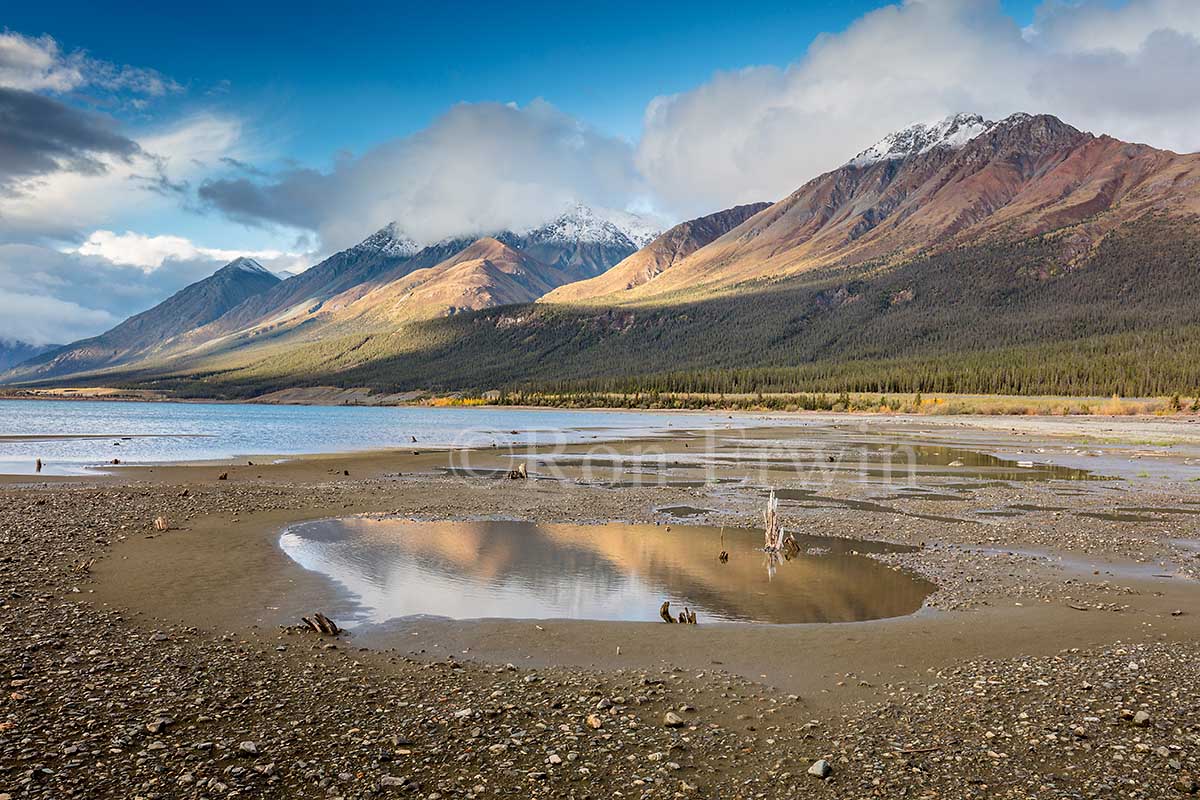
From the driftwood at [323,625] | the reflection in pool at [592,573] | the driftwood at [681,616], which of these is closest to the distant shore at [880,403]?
the reflection in pool at [592,573]

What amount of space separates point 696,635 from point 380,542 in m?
11.5

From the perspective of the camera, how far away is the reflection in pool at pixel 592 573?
1427 cm

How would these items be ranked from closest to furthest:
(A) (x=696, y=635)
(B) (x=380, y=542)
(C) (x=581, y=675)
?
(C) (x=581, y=675) < (A) (x=696, y=635) < (B) (x=380, y=542)

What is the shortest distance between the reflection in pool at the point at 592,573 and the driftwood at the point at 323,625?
1107 mm

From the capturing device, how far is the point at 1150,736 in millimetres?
7867

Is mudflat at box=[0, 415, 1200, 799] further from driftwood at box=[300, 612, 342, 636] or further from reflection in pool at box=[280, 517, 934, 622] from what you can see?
reflection in pool at box=[280, 517, 934, 622]

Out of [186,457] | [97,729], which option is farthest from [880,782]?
[186,457]

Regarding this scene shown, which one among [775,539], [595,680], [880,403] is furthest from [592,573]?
[880,403]

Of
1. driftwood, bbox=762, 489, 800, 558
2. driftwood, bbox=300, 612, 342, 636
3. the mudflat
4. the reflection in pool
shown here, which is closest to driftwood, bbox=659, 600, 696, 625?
the mudflat

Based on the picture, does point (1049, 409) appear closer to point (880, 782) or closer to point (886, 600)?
point (886, 600)

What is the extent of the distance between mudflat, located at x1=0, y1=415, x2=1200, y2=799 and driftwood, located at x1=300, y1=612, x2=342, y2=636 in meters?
0.20

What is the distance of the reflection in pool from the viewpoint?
14266 mm

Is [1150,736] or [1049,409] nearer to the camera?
[1150,736]

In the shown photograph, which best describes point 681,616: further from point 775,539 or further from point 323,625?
point 775,539
